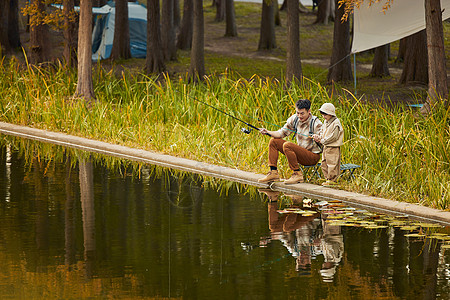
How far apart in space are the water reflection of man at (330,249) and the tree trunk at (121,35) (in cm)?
2682

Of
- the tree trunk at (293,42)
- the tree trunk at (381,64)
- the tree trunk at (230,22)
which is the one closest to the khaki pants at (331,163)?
the tree trunk at (293,42)

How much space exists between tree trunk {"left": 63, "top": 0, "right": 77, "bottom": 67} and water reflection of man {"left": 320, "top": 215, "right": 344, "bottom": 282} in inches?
595

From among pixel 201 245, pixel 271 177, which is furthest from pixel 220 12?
pixel 201 245

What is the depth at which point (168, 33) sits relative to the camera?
35438 millimetres

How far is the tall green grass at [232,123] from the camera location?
11.2 meters

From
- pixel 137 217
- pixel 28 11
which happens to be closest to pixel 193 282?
pixel 137 217

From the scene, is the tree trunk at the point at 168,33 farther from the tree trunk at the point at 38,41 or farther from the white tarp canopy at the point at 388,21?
the white tarp canopy at the point at 388,21

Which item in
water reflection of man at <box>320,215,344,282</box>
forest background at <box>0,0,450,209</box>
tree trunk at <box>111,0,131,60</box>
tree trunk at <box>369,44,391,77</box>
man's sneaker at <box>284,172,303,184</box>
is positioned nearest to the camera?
water reflection of man at <box>320,215,344,282</box>

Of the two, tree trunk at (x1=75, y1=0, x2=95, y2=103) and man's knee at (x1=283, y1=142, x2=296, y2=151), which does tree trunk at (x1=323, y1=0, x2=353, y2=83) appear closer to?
tree trunk at (x1=75, y1=0, x2=95, y2=103)

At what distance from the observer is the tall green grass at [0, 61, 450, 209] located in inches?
441

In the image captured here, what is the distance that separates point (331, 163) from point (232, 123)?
4.56 metres

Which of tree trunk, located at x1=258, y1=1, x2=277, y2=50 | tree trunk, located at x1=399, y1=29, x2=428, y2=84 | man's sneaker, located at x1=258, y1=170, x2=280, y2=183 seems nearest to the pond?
man's sneaker, located at x1=258, y1=170, x2=280, y2=183

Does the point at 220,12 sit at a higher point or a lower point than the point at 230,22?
higher

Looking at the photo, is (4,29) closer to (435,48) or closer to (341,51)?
(341,51)
